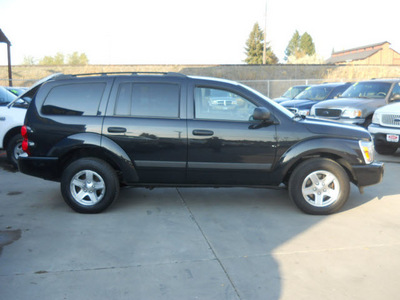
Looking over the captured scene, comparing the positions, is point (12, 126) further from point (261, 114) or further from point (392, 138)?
point (392, 138)

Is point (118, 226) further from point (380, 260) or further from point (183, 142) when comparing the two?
point (380, 260)

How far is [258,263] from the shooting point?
3900 millimetres

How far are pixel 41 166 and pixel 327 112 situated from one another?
316 inches

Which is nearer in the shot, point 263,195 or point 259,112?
point 259,112

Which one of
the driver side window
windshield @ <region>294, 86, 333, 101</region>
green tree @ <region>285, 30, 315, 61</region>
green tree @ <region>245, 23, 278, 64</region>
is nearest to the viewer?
the driver side window

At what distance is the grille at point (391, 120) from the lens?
8.67m

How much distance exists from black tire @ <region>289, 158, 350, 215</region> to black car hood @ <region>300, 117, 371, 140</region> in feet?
1.22

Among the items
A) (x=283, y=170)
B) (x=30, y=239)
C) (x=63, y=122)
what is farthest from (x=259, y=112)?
(x=30, y=239)

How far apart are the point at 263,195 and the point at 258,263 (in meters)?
2.54

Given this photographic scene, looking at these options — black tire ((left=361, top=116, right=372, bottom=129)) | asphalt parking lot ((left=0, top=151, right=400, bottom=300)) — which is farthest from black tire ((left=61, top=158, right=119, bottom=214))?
black tire ((left=361, top=116, right=372, bottom=129))

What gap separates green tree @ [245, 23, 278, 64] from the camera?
7869 centimetres

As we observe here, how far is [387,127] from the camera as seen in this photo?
882 centimetres

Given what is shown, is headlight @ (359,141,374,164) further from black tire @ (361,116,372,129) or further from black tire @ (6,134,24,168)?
black tire @ (6,134,24,168)

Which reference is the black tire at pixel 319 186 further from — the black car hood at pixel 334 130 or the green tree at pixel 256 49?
the green tree at pixel 256 49
